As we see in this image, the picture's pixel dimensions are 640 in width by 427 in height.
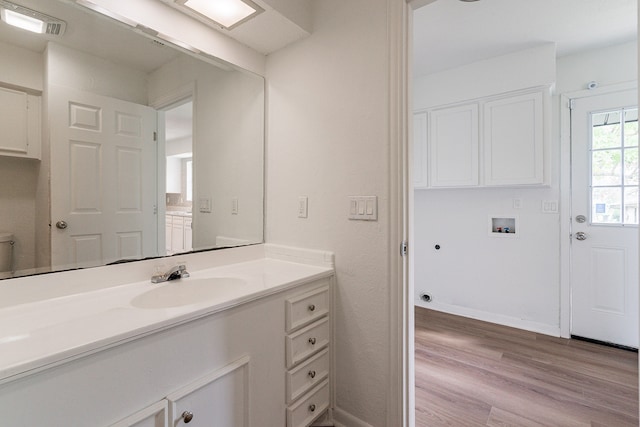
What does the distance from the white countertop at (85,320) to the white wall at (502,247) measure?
227 cm

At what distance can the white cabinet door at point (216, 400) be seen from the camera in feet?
2.99

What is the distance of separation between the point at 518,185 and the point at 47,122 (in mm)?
3100

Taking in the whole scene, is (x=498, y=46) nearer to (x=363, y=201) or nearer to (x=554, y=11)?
(x=554, y=11)

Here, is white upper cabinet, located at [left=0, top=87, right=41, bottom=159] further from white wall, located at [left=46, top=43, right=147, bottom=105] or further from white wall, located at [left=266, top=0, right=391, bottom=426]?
white wall, located at [left=266, top=0, right=391, bottom=426]

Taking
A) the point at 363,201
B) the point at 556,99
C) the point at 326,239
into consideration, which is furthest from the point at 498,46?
the point at 326,239

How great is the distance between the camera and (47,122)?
1.10 meters

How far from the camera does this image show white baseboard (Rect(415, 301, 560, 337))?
2.61 metres

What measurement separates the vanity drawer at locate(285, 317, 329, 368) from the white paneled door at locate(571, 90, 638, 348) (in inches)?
95.0

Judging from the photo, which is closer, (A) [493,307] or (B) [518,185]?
(B) [518,185]

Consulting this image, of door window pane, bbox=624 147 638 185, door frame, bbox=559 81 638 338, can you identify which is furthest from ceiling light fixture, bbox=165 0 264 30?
door window pane, bbox=624 147 638 185

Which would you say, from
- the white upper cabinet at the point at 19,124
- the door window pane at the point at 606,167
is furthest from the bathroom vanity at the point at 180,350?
the door window pane at the point at 606,167

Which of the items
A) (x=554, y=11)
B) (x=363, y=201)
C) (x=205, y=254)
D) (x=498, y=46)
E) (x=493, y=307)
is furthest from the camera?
(x=493, y=307)

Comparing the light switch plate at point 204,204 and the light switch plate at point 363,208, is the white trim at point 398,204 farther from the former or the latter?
the light switch plate at point 204,204

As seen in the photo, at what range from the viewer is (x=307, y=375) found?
137 cm
